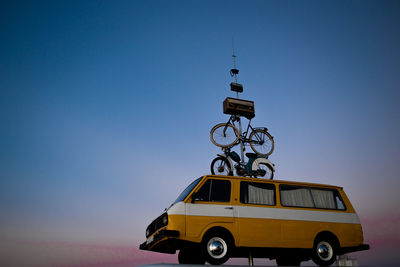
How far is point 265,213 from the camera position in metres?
7.77

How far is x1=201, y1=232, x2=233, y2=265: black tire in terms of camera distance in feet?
22.7

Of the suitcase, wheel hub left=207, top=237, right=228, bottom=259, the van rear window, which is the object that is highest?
the suitcase

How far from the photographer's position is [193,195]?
7.30 m

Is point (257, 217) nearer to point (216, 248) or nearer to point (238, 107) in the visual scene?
point (216, 248)

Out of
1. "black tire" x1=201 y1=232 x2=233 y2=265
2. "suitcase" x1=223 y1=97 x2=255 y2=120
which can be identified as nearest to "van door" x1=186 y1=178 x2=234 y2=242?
"black tire" x1=201 y1=232 x2=233 y2=265

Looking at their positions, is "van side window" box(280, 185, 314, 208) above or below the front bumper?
above

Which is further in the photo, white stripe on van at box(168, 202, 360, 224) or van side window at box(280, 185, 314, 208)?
van side window at box(280, 185, 314, 208)

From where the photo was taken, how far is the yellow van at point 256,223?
7.02 m

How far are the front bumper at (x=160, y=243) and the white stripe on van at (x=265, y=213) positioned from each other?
17.9 inches

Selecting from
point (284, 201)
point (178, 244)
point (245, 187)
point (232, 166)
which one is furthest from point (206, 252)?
point (232, 166)

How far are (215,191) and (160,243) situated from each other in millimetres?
1734

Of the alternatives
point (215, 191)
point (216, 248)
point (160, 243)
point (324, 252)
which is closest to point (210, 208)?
point (215, 191)

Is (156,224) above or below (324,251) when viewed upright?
above

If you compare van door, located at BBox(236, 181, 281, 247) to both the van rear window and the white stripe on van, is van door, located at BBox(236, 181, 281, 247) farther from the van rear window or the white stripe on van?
the van rear window
